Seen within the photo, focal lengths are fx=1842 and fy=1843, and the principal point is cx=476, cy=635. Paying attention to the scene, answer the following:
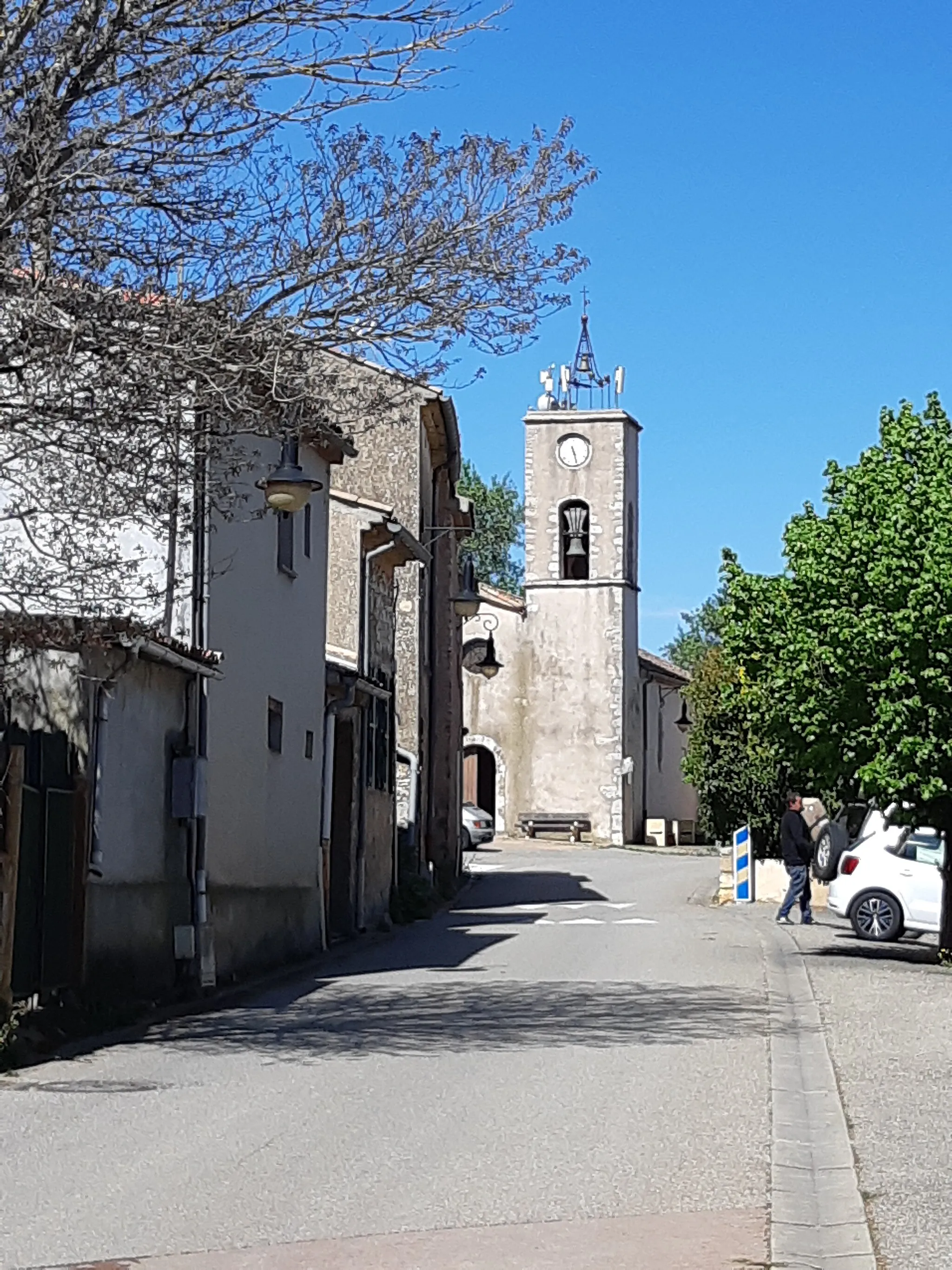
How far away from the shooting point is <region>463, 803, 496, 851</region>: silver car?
4881 centimetres

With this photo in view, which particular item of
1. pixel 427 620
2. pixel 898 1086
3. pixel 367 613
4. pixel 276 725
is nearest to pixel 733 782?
pixel 427 620

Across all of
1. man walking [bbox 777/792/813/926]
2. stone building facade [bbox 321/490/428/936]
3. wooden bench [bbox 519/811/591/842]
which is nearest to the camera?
stone building facade [bbox 321/490/428/936]

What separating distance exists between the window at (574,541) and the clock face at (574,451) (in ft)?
3.97

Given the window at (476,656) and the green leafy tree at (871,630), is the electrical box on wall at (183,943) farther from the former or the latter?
the window at (476,656)

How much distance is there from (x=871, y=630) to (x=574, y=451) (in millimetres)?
37343

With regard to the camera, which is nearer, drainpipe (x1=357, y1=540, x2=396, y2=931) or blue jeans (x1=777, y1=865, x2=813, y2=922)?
drainpipe (x1=357, y1=540, x2=396, y2=931)

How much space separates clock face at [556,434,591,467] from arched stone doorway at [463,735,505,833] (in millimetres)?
8478

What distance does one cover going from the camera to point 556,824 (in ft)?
174

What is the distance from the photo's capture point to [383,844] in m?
26.0

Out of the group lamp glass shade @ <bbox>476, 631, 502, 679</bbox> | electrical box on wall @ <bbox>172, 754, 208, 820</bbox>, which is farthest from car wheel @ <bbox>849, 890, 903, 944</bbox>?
lamp glass shade @ <bbox>476, 631, 502, 679</bbox>

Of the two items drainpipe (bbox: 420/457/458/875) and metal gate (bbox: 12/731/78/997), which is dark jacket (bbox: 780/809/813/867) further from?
metal gate (bbox: 12/731/78/997)

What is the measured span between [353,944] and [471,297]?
1253 cm

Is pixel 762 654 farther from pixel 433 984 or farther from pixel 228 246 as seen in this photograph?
pixel 228 246

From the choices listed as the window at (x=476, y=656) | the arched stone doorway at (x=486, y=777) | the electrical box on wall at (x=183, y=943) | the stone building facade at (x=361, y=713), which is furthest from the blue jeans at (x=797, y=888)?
the arched stone doorway at (x=486, y=777)
